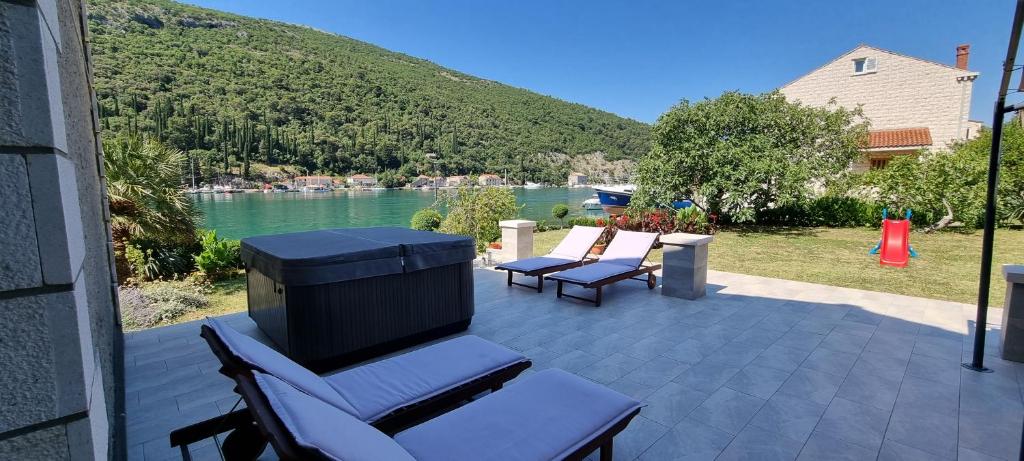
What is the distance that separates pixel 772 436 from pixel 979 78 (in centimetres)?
2306

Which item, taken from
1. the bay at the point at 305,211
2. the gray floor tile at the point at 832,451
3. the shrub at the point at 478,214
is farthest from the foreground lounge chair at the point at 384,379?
the bay at the point at 305,211

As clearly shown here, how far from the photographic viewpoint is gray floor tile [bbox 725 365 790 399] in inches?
135

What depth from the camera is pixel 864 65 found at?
19.0 metres

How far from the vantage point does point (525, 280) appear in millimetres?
7219

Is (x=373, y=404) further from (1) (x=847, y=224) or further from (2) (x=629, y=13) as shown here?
(2) (x=629, y=13)

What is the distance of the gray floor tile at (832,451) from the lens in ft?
8.53

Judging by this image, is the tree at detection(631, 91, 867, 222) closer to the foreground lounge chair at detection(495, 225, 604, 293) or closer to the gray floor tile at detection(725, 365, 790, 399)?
the foreground lounge chair at detection(495, 225, 604, 293)

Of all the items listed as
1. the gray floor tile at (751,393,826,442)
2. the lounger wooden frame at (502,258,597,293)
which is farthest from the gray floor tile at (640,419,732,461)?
the lounger wooden frame at (502,258,597,293)

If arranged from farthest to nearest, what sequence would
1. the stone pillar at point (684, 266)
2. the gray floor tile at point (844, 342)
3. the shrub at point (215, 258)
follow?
1. the shrub at point (215, 258)
2. the stone pillar at point (684, 266)
3. the gray floor tile at point (844, 342)

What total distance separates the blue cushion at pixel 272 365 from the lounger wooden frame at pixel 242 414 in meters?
0.03

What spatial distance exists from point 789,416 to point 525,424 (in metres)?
2.05

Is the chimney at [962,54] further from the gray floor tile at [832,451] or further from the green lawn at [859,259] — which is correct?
the gray floor tile at [832,451]

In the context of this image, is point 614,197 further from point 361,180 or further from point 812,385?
point 361,180

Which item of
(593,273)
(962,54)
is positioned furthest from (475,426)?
(962,54)
